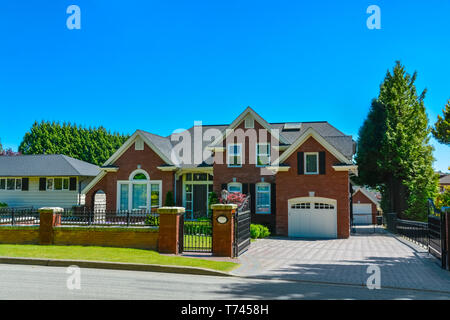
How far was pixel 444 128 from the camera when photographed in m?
17.4

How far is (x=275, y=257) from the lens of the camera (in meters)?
14.5

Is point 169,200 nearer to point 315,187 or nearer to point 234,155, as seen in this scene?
point 234,155

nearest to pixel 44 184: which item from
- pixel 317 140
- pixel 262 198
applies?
pixel 262 198

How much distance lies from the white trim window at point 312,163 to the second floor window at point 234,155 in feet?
15.5

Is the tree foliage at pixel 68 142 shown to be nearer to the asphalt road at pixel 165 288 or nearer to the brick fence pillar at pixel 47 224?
the brick fence pillar at pixel 47 224

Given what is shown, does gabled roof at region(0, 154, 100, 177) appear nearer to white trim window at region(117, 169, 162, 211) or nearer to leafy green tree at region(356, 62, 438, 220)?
white trim window at region(117, 169, 162, 211)

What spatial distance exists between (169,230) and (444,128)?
44.3ft

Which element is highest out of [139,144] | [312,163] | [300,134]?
[300,134]

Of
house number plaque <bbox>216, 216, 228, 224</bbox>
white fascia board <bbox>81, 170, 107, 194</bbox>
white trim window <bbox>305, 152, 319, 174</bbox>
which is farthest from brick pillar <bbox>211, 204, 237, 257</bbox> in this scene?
white fascia board <bbox>81, 170, 107, 194</bbox>

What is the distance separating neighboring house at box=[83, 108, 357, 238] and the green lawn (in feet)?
39.7
